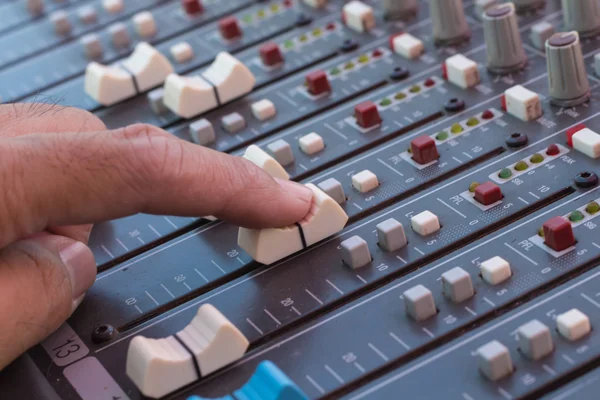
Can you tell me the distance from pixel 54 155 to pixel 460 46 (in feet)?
4.50

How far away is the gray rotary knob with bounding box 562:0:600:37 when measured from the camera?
276 centimetres

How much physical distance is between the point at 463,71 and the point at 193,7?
1225 mm

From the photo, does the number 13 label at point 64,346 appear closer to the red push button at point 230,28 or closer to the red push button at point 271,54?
the red push button at point 271,54

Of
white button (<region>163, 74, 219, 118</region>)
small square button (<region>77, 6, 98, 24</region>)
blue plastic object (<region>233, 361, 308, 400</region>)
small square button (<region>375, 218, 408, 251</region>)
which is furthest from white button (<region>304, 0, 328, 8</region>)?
blue plastic object (<region>233, 361, 308, 400</region>)

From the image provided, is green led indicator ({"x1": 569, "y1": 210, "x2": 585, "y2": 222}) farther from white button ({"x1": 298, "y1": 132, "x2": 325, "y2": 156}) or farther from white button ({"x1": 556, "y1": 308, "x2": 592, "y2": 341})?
white button ({"x1": 298, "y1": 132, "x2": 325, "y2": 156})

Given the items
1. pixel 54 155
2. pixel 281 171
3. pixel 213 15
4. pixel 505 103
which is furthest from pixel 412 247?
pixel 213 15

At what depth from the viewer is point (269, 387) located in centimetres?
184

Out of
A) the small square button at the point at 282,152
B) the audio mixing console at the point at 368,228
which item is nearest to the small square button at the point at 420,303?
the audio mixing console at the point at 368,228

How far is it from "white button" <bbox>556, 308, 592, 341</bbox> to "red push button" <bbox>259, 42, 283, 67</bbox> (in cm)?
152

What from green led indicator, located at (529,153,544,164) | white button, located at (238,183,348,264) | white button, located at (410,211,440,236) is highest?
white button, located at (238,183,348,264)

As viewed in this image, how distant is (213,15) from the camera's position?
3.59 metres

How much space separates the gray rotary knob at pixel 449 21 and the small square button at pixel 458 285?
1122 millimetres

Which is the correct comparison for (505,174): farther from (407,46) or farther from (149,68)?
(149,68)

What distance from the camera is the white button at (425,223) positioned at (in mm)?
2232
